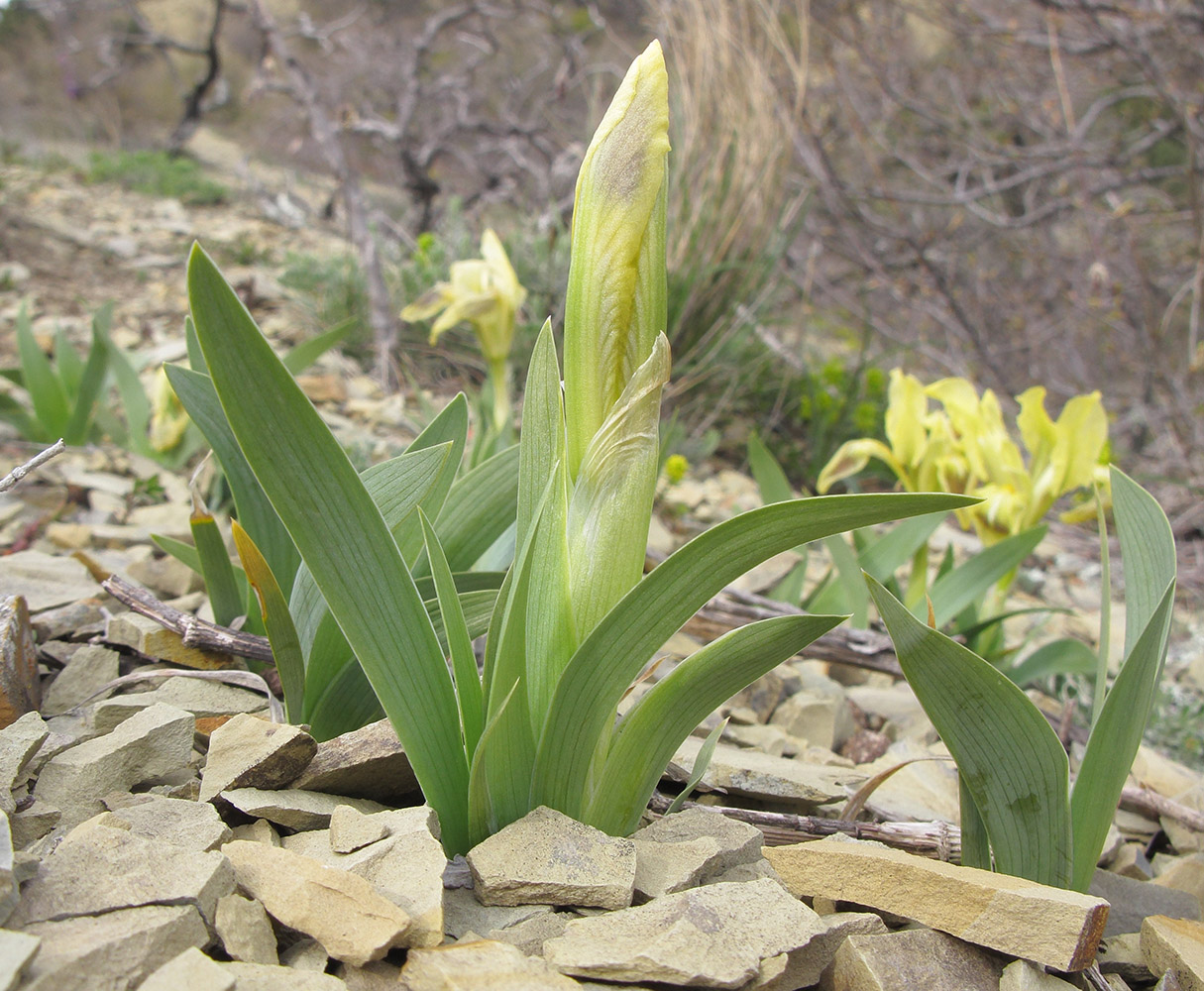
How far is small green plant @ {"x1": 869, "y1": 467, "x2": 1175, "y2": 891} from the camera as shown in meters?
0.92

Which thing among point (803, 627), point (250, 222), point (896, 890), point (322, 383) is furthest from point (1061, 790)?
point (250, 222)

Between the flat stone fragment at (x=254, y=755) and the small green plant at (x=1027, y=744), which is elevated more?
the small green plant at (x=1027, y=744)

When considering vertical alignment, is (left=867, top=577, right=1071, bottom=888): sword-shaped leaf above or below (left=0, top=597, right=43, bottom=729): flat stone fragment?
above

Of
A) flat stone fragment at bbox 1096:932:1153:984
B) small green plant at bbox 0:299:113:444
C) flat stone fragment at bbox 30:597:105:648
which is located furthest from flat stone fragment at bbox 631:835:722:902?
small green plant at bbox 0:299:113:444

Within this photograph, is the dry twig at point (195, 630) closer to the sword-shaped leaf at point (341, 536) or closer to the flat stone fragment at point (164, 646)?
the flat stone fragment at point (164, 646)

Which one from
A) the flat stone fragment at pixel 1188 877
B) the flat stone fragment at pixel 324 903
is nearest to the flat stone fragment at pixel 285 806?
the flat stone fragment at pixel 324 903

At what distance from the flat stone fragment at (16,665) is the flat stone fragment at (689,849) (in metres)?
0.72

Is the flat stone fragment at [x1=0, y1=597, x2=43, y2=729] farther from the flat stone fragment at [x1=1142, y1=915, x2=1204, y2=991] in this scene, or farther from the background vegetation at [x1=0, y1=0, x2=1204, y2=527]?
the background vegetation at [x1=0, y1=0, x2=1204, y2=527]

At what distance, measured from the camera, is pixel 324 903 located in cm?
75

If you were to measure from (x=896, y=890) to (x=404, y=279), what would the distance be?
3344mm

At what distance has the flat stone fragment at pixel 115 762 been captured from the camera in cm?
92

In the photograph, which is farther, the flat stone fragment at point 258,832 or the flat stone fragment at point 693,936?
the flat stone fragment at point 258,832

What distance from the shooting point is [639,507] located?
899 mm

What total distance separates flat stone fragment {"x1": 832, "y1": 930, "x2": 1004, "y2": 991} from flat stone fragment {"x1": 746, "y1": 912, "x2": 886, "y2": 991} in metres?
0.01
